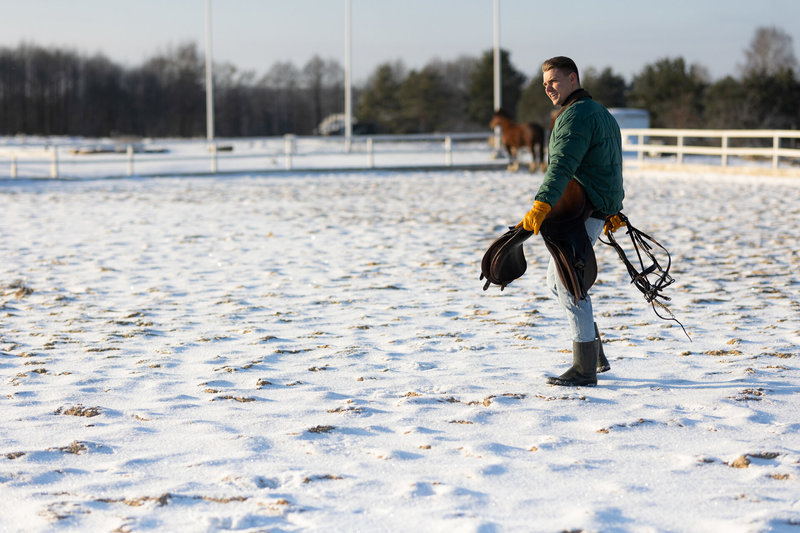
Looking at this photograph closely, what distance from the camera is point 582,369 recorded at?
17.0ft

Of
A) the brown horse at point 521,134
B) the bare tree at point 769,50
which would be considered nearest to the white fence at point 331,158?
the brown horse at point 521,134

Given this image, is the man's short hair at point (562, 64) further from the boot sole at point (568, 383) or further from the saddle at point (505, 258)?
the boot sole at point (568, 383)

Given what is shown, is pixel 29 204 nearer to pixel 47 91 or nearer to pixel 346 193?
pixel 346 193

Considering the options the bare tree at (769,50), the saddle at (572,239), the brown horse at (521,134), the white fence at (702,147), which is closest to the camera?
the saddle at (572,239)

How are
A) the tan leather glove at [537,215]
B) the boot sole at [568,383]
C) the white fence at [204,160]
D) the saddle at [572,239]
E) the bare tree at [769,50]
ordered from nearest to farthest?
1. the tan leather glove at [537,215]
2. the saddle at [572,239]
3. the boot sole at [568,383]
4. the white fence at [204,160]
5. the bare tree at [769,50]

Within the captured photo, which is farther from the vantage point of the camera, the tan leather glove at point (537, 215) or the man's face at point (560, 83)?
the man's face at point (560, 83)

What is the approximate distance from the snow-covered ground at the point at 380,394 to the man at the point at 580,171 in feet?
0.87

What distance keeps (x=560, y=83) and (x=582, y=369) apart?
61.4 inches

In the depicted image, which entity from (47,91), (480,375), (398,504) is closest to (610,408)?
(480,375)

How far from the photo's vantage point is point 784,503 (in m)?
3.45

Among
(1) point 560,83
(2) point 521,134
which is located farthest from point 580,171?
(2) point 521,134

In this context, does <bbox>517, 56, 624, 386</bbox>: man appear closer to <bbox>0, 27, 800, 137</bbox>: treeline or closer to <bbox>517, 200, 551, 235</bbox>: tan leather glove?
<bbox>517, 200, 551, 235</bbox>: tan leather glove

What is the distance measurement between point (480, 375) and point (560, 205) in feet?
3.81

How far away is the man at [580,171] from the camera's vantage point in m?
4.76
